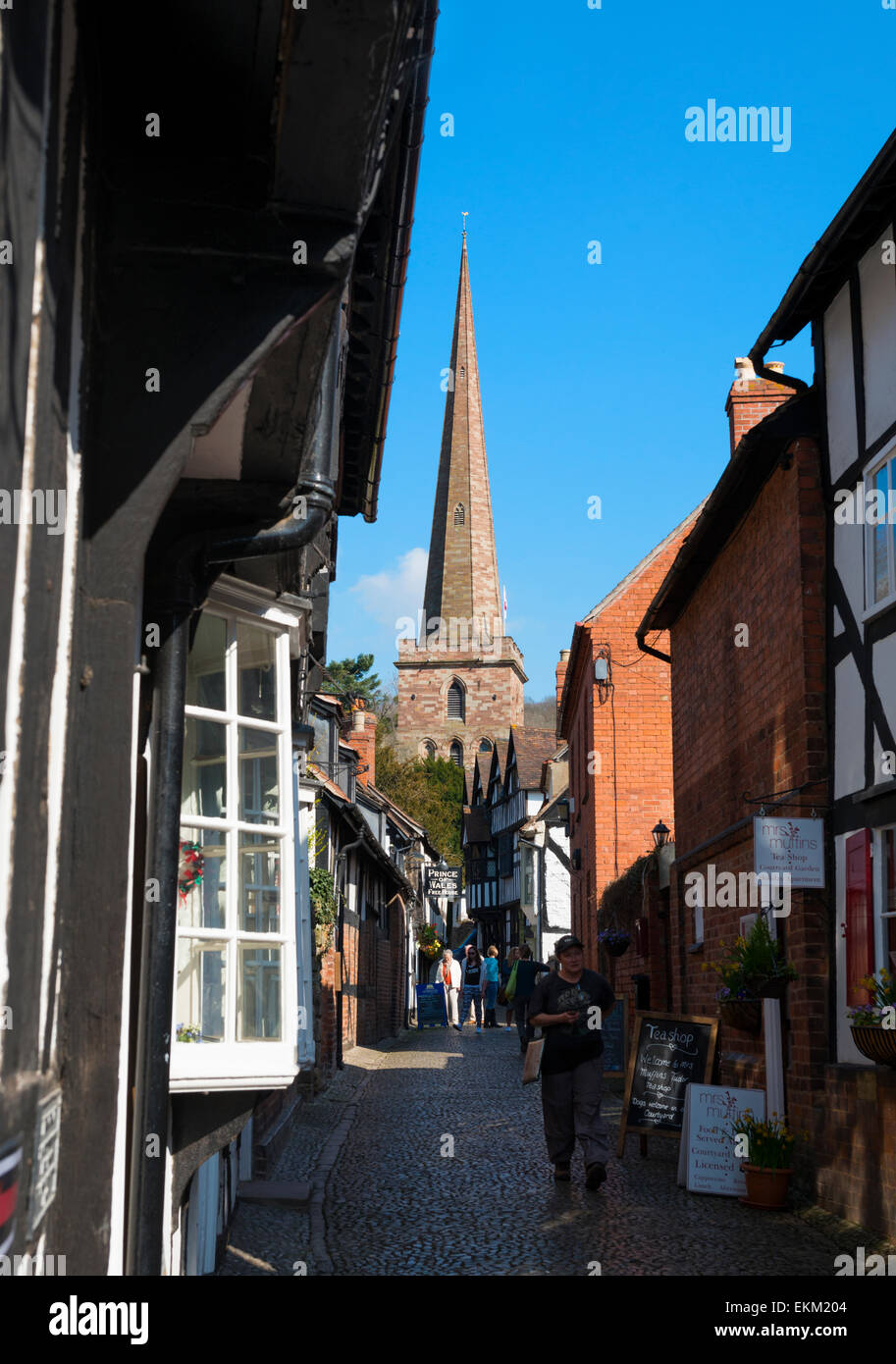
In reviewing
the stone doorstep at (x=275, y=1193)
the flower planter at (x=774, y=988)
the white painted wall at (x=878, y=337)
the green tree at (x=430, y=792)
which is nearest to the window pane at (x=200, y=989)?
the stone doorstep at (x=275, y=1193)

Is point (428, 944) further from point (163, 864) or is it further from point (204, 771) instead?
point (163, 864)

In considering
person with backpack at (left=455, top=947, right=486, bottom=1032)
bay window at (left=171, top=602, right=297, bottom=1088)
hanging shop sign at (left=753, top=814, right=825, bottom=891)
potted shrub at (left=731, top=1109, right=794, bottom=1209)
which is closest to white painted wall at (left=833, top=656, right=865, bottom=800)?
hanging shop sign at (left=753, top=814, right=825, bottom=891)

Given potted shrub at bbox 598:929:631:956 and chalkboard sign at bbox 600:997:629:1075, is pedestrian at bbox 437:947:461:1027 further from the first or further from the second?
chalkboard sign at bbox 600:997:629:1075

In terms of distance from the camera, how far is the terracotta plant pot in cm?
887

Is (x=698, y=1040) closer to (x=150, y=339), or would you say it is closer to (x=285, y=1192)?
(x=285, y=1192)

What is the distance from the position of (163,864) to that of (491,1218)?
5.09 metres

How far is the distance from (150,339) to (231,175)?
1.59 feet

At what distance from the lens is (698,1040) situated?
418 inches

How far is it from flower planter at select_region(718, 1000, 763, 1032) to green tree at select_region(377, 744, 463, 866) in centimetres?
6206

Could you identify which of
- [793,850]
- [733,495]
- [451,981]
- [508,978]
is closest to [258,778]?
[793,850]

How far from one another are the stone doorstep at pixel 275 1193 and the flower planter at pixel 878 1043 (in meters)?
3.70

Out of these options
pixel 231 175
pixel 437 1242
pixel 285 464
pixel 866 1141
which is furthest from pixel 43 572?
pixel 866 1141

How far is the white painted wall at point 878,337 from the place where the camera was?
836 centimetres

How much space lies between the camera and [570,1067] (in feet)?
31.6
